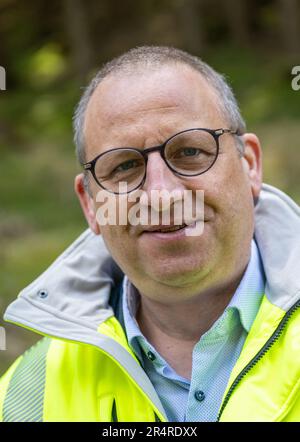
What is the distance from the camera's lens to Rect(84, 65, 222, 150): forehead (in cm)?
257

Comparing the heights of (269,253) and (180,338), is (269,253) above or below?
above

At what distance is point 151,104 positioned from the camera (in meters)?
2.58

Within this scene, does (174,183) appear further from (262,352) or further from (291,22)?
(291,22)

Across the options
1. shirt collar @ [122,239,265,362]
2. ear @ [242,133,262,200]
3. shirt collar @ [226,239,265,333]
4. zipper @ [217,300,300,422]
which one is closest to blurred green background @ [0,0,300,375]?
shirt collar @ [122,239,265,362]

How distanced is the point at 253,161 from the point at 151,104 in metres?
0.47

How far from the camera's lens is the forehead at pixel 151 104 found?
2572 millimetres

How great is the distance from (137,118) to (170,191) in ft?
0.87

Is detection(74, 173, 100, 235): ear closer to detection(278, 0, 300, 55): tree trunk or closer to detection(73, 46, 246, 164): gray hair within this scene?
detection(73, 46, 246, 164): gray hair

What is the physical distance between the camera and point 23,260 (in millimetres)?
8375

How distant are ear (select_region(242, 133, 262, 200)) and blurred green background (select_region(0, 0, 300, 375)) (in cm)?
480

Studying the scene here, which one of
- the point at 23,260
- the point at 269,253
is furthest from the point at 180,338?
the point at 23,260

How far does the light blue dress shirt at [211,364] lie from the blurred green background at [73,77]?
4.88 metres

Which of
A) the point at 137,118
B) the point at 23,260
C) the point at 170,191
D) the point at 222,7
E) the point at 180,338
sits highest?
the point at 222,7
